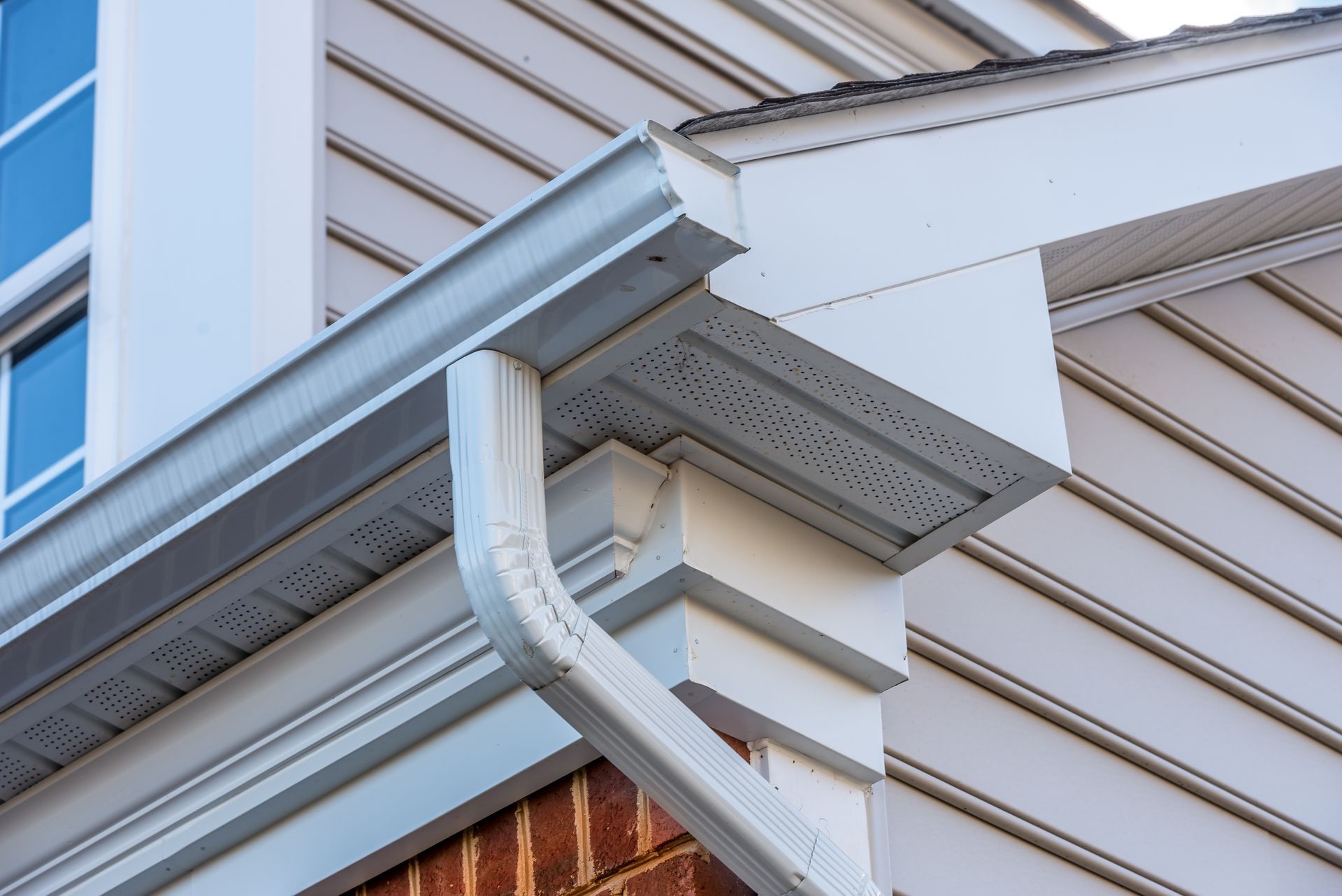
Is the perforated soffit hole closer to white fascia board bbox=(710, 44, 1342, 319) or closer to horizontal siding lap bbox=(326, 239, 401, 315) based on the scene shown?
white fascia board bbox=(710, 44, 1342, 319)

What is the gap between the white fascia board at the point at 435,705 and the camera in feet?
6.93

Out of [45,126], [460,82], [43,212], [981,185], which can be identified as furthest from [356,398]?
[45,126]

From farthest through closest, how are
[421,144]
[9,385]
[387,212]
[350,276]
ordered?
[9,385], [421,144], [387,212], [350,276]

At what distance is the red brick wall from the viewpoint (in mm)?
2008

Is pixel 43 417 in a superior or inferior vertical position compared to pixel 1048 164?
superior

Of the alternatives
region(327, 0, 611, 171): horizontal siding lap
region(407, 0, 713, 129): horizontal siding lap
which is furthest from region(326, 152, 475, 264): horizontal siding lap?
region(407, 0, 713, 129): horizontal siding lap

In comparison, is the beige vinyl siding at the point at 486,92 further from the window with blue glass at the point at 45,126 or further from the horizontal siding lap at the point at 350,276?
the window with blue glass at the point at 45,126

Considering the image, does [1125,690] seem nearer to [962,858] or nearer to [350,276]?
[962,858]

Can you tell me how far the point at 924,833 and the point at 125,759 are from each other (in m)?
1.25

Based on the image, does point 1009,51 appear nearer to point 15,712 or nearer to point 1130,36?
point 1130,36

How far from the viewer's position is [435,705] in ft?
7.40

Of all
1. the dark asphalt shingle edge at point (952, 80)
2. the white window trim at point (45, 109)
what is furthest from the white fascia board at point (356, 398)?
the white window trim at point (45, 109)

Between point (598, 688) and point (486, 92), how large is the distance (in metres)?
1.90

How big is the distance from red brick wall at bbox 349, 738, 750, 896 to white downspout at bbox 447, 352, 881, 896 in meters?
0.13
